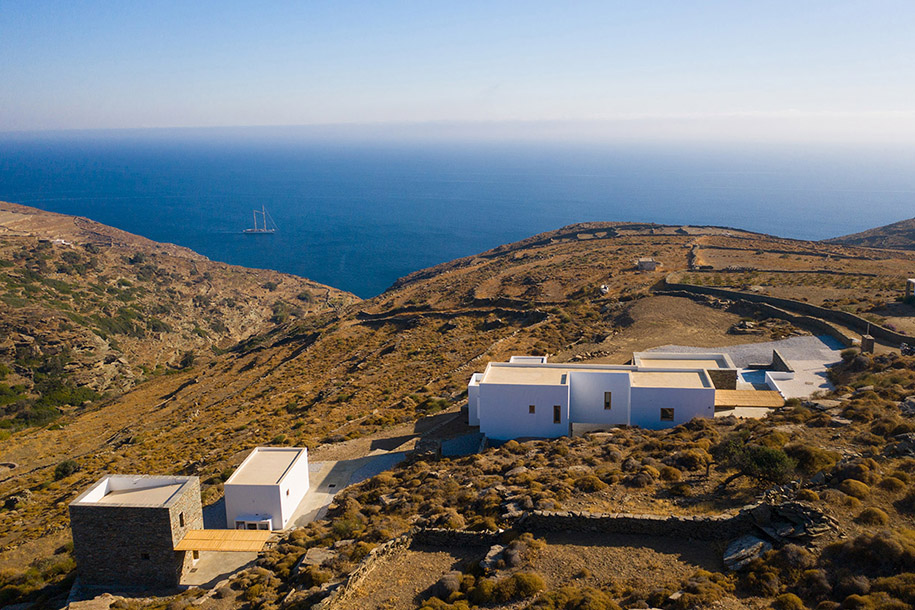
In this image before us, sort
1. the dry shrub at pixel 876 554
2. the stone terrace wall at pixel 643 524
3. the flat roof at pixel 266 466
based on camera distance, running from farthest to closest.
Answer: the flat roof at pixel 266 466 < the stone terrace wall at pixel 643 524 < the dry shrub at pixel 876 554

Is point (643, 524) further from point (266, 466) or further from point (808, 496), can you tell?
point (266, 466)

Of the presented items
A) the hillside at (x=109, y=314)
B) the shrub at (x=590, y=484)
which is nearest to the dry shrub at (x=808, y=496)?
the shrub at (x=590, y=484)

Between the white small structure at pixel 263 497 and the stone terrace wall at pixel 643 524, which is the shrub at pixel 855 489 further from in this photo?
the white small structure at pixel 263 497

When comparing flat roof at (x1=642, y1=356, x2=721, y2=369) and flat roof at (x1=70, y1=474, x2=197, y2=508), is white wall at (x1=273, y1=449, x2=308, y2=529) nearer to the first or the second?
flat roof at (x1=70, y1=474, x2=197, y2=508)

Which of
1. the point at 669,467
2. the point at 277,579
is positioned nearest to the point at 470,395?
the point at 669,467

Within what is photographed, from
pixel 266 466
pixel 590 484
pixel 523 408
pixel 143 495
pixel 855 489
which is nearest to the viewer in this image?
pixel 855 489

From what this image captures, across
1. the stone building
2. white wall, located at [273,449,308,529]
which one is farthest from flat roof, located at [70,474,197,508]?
white wall, located at [273,449,308,529]

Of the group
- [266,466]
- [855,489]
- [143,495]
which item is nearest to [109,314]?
[266,466]
